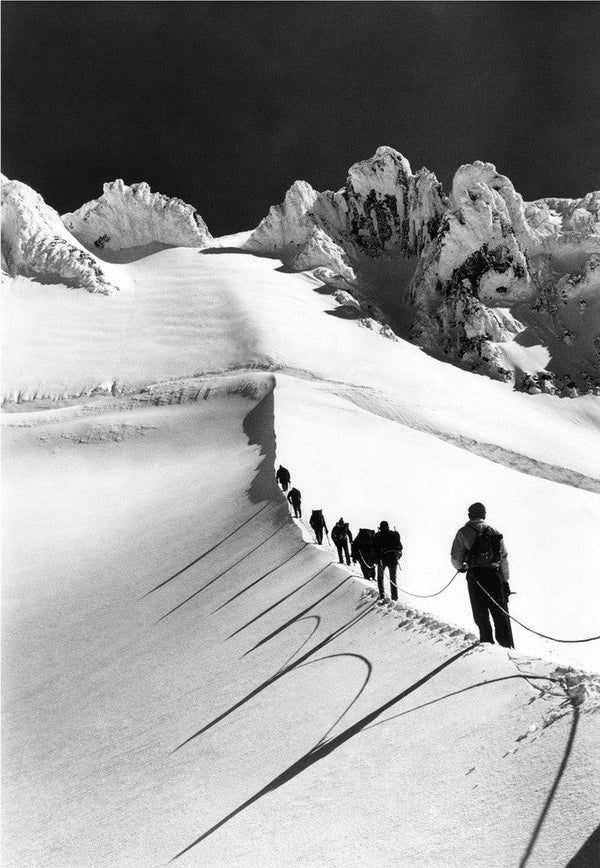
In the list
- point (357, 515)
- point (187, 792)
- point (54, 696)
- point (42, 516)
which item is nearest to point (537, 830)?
point (187, 792)

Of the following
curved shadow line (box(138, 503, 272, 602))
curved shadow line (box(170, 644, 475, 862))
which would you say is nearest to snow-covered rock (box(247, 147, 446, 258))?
curved shadow line (box(138, 503, 272, 602))

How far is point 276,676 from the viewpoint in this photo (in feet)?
25.1

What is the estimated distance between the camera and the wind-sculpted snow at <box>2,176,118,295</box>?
64.5 metres

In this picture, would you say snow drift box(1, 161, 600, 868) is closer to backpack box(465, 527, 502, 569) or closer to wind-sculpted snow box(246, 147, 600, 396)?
backpack box(465, 527, 502, 569)

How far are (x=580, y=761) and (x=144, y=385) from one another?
44.6 meters

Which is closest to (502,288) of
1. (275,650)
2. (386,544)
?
(386,544)

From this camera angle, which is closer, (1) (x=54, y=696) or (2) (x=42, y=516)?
(1) (x=54, y=696)

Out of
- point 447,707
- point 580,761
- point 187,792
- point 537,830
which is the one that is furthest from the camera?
point 187,792

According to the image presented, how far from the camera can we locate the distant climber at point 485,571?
6.50 m

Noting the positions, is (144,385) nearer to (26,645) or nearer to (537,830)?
(26,645)

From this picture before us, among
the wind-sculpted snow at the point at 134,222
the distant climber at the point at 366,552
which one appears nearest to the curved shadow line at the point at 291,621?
the distant climber at the point at 366,552

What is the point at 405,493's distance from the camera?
24.4 metres

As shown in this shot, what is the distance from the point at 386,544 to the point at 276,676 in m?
2.91

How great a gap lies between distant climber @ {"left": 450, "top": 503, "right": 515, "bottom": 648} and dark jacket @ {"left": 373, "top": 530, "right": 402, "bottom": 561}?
2.83 m
